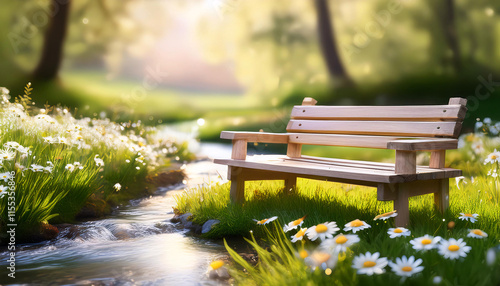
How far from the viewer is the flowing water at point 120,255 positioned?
8.95ft

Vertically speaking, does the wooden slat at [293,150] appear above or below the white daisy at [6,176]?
above

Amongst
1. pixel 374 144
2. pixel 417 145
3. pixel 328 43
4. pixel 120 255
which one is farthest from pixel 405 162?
pixel 328 43

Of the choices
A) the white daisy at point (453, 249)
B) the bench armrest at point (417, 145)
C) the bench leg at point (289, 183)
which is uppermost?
the bench armrest at point (417, 145)

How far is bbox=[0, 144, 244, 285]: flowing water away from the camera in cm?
273

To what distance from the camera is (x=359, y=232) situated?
3.12m

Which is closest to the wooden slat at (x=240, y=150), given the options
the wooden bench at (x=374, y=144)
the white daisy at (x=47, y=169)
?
the wooden bench at (x=374, y=144)

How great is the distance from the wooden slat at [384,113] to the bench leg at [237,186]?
3.59ft

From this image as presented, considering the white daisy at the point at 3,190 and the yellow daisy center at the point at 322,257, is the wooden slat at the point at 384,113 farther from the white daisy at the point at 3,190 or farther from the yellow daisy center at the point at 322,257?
the white daisy at the point at 3,190

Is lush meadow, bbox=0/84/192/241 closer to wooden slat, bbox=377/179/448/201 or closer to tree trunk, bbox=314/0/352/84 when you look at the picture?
wooden slat, bbox=377/179/448/201

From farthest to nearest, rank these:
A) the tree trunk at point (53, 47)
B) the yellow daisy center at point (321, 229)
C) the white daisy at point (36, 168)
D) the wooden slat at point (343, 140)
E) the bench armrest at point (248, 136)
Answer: the tree trunk at point (53, 47) < the bench armrest at point (248, 136) < the wooden slat at point (343, 140) < the white daisy at point (36, 168) < the yellow daisy center at point (321, 229)

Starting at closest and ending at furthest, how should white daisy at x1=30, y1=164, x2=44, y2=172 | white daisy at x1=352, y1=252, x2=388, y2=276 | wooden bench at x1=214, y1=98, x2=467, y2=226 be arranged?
white daisy at x1=352, y1=252, x2=388, y2=276
wooden bench at x1=214, y1=98, x2=467, y2=226
white daisy at x1=30, y1=164, x2=44, y2=172

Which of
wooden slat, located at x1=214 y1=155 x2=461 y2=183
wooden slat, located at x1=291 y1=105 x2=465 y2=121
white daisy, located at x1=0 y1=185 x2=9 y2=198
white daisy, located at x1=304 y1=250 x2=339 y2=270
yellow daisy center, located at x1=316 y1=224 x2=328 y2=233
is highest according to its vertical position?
wooden slat, located at x1=291 y1=105 x2=465 y2=121

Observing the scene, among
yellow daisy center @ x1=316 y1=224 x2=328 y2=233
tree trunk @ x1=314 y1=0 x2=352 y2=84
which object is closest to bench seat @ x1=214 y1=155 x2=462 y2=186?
yellow daisy center @ x1=316 y1=224 x2=328 y2=233

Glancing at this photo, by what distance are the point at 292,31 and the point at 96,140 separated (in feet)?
21.4
